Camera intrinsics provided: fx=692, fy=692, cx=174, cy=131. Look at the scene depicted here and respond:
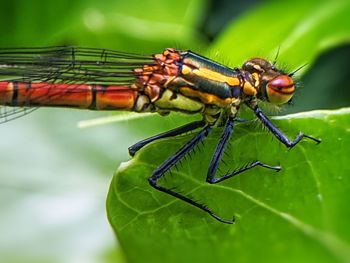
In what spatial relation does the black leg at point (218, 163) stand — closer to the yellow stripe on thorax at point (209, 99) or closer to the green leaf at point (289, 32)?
the yellow stripe on thorax at point (209, 99)

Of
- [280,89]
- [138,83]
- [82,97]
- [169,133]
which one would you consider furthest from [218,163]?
[82,97]

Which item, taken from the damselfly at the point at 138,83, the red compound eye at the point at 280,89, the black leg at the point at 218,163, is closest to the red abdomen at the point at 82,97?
the damselfly at the point at 138,83

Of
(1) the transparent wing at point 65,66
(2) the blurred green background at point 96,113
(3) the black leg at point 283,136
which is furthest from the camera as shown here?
(1) the transparent wing at point 65,66

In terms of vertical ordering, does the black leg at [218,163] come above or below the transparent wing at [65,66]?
below

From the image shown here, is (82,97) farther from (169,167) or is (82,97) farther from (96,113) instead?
(169,167)

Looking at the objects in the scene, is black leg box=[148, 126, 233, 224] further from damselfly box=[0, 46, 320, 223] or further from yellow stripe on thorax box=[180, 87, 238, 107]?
yellow stripe on thorax box=[180, 87, 238, 107]

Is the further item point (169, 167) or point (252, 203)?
point (169, 167)
